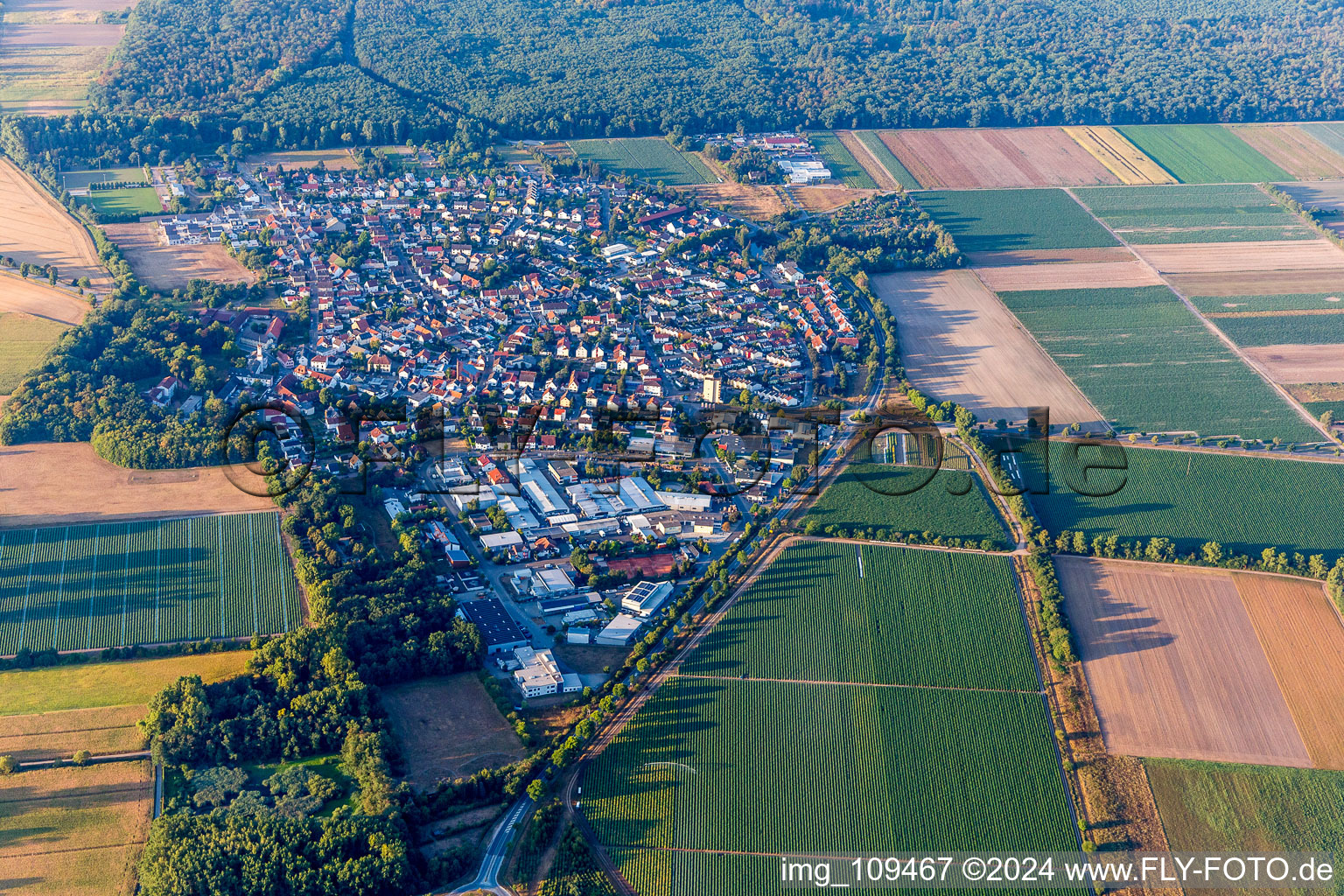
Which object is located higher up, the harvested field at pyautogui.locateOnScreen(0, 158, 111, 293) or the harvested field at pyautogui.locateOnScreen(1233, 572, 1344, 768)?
the harvested field at pyautogui.locateOnScreen(0, 158, 111, 293)

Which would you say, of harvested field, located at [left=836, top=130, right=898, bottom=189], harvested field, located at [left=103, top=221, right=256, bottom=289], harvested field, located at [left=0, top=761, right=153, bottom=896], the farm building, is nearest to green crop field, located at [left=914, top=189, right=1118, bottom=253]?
harvested field, located at [left=836, top=130, right=898, bottom=189]

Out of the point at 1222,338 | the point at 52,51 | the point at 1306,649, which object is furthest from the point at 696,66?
the point at 1306,649

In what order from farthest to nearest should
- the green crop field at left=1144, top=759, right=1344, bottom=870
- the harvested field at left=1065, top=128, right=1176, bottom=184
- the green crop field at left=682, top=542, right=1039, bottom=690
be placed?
the harvested field at left=1065, top=128, right=1176, bottom=184
the green crop field at left=682, top=542, right=1039, bottom=690
the green crop field at left=1144, top=759, right=1344, bottom=870

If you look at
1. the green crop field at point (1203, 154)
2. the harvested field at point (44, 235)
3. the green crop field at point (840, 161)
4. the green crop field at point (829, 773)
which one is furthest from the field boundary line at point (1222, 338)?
the harvested field at point (44, 235)

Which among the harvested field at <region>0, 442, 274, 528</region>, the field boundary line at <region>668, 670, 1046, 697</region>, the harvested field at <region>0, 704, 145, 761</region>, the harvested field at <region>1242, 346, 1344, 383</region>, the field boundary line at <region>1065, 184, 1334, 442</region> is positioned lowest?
the harvested field at <region>1242, 346, 1344, 383</region>

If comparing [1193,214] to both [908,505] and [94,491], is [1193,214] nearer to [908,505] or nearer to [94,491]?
[908,505]

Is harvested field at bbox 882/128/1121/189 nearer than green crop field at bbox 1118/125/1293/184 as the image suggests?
Yes

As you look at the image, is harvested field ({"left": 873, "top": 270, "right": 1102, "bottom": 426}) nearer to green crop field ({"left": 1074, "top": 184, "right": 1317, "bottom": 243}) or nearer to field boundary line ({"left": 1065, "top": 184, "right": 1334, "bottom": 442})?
field boundary line ({"left": 1065, "top": 184, "right": 1334, "bottom": 442})

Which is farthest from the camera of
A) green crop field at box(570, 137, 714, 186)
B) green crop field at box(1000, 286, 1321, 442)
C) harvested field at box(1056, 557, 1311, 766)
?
green crop field at box(570, 137, 714, 186)
